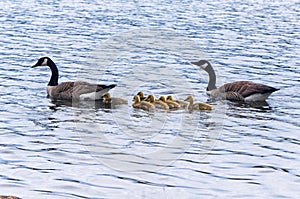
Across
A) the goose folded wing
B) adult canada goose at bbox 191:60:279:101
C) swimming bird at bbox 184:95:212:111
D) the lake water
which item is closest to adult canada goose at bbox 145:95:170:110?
the lake water

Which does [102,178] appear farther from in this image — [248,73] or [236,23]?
[236,23]

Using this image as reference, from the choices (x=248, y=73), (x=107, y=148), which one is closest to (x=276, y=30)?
(x=248, y=73)

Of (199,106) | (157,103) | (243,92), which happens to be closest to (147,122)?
(157,103)

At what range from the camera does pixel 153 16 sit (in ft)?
152

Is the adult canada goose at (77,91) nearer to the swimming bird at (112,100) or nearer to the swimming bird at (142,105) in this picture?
the swimming bird at (112,100)

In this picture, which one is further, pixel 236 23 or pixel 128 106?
pixel 236 23

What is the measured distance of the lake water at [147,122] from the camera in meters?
12.5

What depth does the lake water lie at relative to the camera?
12.5 metres

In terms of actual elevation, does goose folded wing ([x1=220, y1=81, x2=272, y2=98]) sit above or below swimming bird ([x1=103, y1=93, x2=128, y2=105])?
above

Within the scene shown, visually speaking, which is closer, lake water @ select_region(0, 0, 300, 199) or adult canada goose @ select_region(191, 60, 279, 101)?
lake water @ select_region(0, 0, 300, 199)

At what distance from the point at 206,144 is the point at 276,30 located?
26254mm

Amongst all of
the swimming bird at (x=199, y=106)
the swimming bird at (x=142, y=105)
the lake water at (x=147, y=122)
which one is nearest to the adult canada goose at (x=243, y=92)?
the lake water at (x=147, y=122)

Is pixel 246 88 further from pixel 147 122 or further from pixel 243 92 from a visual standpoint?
pixel 147 122

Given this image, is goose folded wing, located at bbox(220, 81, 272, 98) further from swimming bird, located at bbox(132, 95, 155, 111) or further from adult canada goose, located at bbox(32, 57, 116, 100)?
adult canada goose, located at bbox(32, 57, 116, 100)
